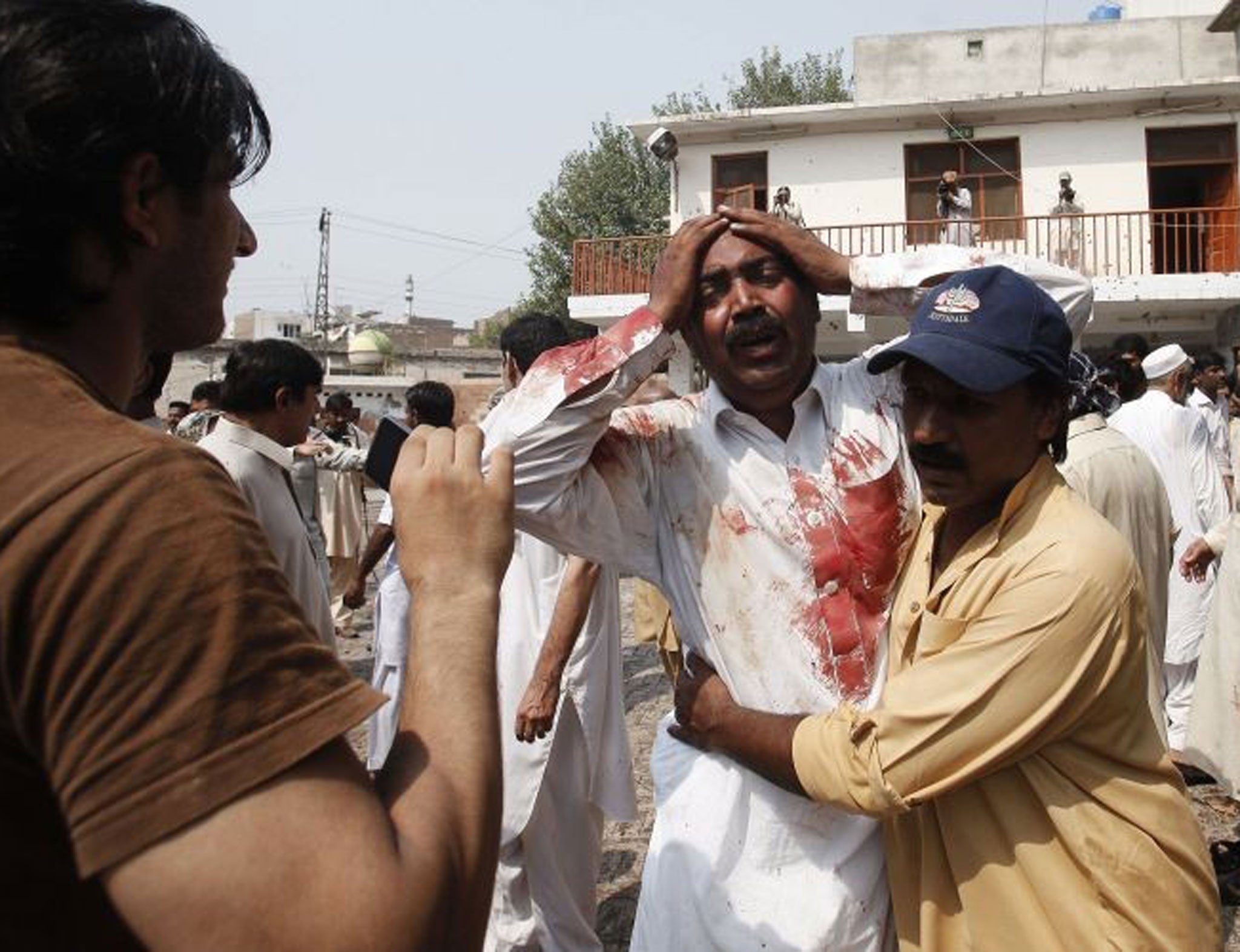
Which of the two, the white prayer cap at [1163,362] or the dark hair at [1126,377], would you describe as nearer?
the dark hair at [1126,377]

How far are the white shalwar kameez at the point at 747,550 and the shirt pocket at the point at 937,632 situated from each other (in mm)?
211

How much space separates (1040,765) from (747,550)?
61cm

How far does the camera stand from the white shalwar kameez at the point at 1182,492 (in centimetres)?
598

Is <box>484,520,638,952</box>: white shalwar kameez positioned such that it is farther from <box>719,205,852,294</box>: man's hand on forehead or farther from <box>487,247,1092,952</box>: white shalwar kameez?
<box>719,205,852,294</box>: man's hand on forehead

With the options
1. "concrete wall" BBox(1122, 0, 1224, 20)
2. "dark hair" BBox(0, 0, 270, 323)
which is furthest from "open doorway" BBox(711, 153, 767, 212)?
"dark hair" BBox(0, 0, 270, 323)

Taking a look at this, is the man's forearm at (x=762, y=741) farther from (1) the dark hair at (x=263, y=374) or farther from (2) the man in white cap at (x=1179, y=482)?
(2) the man in white cap at (x=1179, y=482)

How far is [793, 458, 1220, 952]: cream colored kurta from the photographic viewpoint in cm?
160

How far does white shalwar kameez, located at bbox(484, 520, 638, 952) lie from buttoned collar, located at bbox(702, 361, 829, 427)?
153 cm

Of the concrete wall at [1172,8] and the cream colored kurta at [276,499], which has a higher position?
the concrete wall at [1172,8]

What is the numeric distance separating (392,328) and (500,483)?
161 feet

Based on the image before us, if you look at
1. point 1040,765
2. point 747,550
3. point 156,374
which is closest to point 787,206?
point 747,550

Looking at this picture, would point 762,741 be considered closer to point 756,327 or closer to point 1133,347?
point 756,327

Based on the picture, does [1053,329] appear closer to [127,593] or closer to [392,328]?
[127,593]

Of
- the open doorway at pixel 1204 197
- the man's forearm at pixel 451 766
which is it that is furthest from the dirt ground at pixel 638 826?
the open doorway at pixel 1204 197
